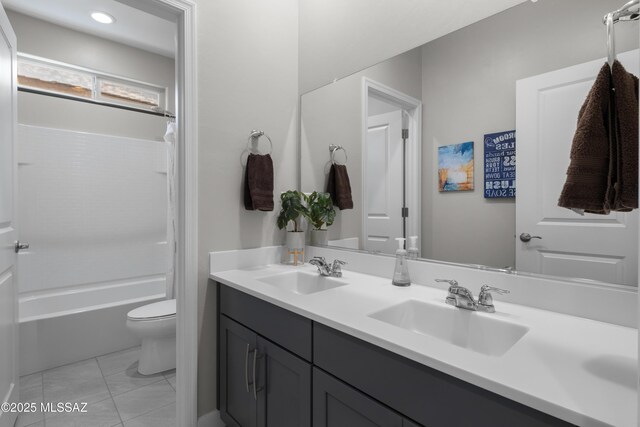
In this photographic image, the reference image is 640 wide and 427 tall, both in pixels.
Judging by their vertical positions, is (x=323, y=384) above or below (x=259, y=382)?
above

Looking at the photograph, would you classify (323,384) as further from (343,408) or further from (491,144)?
(491,144)

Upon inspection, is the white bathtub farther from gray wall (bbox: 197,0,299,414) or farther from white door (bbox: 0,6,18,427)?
gray wall (bbox: 197,0,299,414)

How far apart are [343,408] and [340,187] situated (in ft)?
3.72

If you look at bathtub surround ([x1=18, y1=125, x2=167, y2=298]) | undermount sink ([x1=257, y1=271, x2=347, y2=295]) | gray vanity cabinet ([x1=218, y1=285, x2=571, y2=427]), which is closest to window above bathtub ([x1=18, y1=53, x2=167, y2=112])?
bathtub surround ([x1=18, y1=125, x2=167, y2=298])

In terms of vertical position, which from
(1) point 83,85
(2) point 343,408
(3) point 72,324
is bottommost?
(3) point 72,324

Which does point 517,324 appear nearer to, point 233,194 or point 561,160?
point 561,160

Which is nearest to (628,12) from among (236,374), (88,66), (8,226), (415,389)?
(415,389)

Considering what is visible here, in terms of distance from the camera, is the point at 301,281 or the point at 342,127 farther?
the point at 342,127

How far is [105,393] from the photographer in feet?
6.45

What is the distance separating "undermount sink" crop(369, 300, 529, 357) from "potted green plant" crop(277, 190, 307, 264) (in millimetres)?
838

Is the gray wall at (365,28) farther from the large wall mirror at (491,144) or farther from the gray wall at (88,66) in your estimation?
the gray wall at (88,66)

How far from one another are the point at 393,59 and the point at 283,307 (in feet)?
3.98

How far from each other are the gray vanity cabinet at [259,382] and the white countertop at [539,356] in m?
0.23

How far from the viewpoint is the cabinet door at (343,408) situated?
86cm
